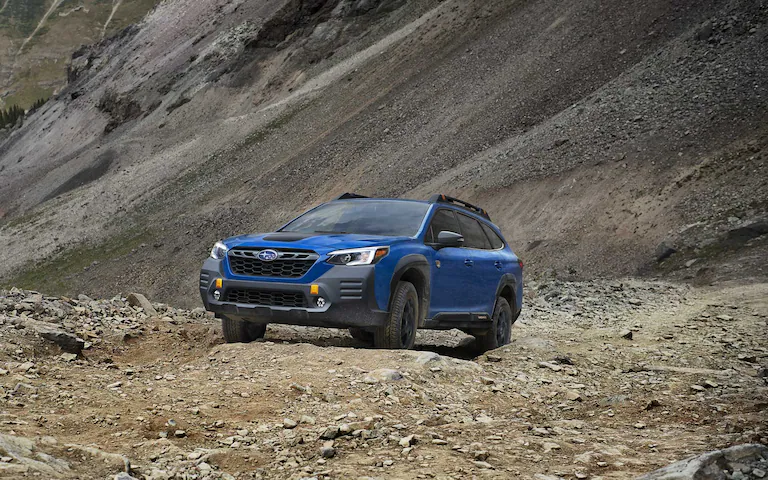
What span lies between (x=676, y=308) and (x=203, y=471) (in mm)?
13852

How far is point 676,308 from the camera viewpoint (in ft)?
55.7

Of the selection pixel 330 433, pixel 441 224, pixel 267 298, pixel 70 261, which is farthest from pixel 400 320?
pixel 70 261

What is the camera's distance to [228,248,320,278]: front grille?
8.51 m

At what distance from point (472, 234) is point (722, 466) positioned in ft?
20.2

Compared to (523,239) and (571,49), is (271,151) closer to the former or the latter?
(571,49)

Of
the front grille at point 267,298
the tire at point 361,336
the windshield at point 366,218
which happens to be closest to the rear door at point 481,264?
the windshield at point 366,218

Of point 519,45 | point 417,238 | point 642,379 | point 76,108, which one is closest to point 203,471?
point 417,238

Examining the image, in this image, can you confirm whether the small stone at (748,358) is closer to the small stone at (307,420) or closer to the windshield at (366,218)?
the windshield at (366,218)

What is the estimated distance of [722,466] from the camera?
4750 millimetres

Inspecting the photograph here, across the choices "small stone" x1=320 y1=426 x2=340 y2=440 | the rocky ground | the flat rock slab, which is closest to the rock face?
the rocky ground

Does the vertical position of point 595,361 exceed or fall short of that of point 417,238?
it falls short

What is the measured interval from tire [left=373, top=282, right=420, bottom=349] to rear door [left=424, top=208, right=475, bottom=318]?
443 millimetres

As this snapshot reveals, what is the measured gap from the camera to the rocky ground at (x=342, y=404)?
514 cm

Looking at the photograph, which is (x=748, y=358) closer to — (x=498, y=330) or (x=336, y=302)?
(x=498, y=330)
